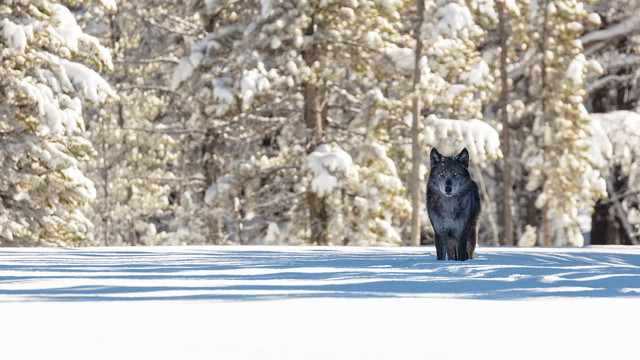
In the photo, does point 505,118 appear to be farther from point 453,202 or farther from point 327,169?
point 453,202

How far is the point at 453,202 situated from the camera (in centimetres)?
806

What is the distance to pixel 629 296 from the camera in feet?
20.4

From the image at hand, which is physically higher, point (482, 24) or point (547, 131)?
point (482, 24)

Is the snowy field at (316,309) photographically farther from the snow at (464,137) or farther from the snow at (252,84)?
the snow at (464,137)

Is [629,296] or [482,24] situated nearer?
[629,296]

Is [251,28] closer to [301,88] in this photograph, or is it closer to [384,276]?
[301,88]

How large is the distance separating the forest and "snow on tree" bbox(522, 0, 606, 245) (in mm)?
60

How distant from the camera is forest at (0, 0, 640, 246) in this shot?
57.9 ft

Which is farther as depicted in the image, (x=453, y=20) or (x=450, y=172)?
(x=453, y=20)

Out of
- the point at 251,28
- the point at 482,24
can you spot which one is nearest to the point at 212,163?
the point at 251,28

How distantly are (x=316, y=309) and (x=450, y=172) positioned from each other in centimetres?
292

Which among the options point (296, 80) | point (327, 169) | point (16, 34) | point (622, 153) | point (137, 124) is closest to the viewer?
point (16, 34)

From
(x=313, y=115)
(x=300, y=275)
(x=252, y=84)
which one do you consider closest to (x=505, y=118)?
(x=313, y=115)

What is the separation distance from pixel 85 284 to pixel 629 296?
11.8 feet
